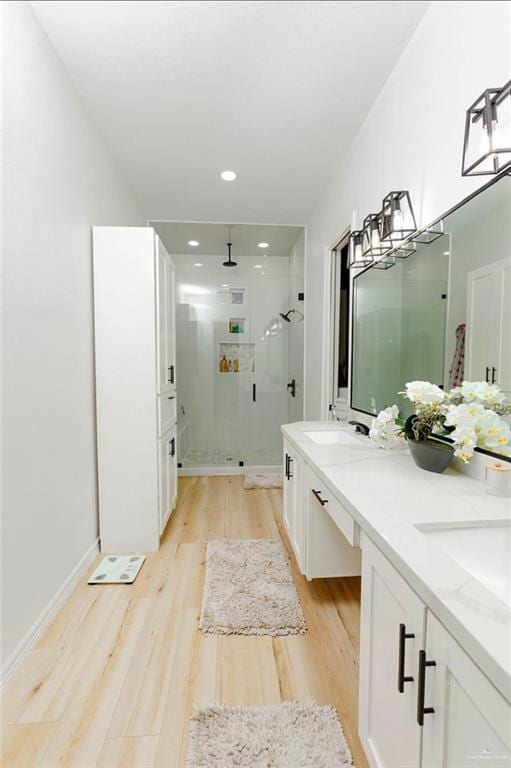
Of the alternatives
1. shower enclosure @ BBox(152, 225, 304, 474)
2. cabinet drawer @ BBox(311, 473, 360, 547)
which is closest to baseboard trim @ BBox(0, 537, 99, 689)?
cabinet drawer @ BBox(311, 473, 360, 547)

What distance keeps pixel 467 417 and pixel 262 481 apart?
270cm

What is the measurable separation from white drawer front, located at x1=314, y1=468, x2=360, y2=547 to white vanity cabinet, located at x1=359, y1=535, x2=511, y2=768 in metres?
0.05

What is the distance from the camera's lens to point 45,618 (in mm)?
1566

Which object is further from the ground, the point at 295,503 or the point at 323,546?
the point at 295,503

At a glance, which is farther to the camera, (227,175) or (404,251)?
(227,175)

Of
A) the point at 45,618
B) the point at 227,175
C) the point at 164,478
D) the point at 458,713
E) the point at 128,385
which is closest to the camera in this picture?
the point at 458,713

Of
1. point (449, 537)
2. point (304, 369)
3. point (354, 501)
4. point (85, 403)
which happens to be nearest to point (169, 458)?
point (85, 403)

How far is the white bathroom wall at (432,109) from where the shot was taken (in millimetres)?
1092

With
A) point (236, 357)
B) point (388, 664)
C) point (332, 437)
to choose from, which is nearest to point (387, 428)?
point (332, 437)

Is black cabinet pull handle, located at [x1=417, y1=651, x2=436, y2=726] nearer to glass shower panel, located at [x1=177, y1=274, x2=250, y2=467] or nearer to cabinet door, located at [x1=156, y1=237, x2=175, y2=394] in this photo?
cabinet door, located at [x1=156, y1=237, x2=175, y2=394]

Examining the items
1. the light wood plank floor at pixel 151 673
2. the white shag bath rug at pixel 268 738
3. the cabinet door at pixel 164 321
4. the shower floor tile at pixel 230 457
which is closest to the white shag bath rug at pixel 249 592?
the light wood plank floor at pixel 151 673

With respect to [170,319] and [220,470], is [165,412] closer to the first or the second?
[170,319]

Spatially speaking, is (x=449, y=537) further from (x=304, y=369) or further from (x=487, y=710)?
(x=304, y=369)

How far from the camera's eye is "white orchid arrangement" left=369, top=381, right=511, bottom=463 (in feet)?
3.48
